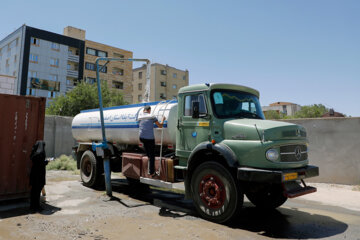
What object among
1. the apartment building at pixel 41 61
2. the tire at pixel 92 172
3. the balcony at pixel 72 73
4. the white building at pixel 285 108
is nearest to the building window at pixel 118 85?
the apartment building at pixel 41 61

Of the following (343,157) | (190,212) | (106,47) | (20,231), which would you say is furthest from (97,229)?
(106,47)

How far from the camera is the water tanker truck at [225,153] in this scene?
17.0ft

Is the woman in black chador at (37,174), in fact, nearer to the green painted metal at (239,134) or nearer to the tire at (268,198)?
the green painted metal at (239,134)

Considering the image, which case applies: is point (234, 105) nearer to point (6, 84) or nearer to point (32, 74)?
point (6, 84)

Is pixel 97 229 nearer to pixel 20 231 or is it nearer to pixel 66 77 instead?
pixel 20 231

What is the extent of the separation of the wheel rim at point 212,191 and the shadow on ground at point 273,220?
487mm

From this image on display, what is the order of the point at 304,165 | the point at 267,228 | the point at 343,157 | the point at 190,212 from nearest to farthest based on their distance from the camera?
the point at 267,228
the point at 304,165
the point at 190,212
the point at 343,157

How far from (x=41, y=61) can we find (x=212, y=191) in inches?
1762

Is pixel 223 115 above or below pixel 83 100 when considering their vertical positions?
below

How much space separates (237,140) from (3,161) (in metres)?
5.71

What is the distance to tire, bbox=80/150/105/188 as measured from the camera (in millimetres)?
9062

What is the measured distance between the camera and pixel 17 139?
6883 millimetres

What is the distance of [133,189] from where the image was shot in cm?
938

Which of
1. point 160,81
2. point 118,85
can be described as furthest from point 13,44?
point 160,81
